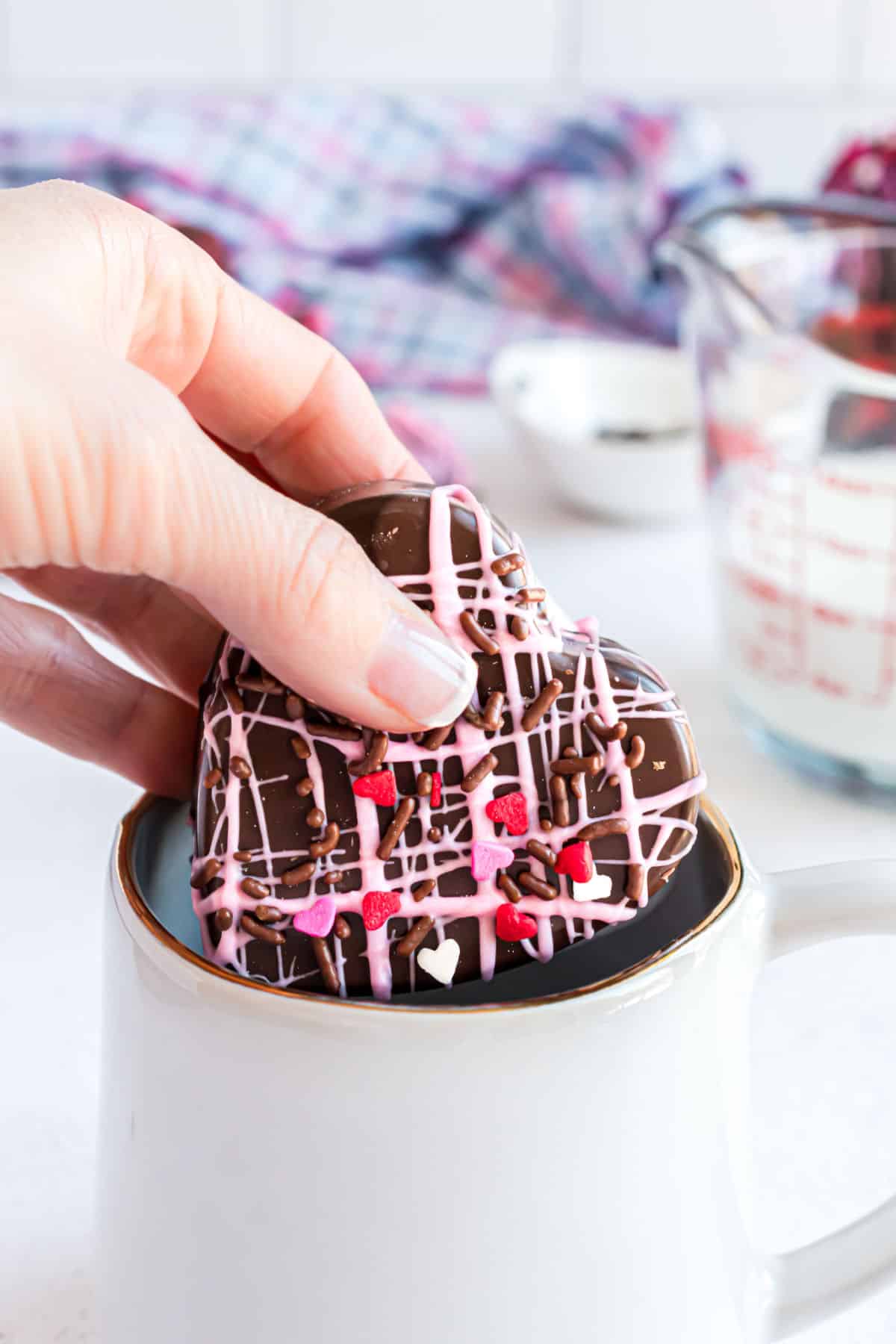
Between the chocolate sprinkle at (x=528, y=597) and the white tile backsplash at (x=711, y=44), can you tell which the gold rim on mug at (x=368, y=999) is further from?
the white tile backsplash at (x=711, y=44)

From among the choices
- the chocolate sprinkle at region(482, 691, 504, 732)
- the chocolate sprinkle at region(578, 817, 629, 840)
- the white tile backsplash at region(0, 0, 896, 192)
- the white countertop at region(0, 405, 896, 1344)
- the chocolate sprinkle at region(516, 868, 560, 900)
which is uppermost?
the white tile backsplash at region(0, 0, 896, 192)

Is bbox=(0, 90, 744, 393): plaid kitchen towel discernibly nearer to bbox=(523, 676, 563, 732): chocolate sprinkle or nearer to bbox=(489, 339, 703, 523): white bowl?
bbox=(489, 339, 703, 523): white bowl

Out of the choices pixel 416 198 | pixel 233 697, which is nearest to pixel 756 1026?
pixel 233 697

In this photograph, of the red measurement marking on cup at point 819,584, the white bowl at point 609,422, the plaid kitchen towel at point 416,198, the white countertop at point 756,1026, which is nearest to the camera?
the white countertop at point 756,1026

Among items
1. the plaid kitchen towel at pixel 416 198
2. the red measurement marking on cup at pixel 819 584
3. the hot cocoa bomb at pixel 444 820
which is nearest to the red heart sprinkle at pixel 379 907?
the hot cocoa bomb at pixel 444 820

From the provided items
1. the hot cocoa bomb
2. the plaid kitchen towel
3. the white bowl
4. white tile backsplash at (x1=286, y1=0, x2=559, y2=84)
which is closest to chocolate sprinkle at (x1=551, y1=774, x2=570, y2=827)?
the hot cocoa bomb

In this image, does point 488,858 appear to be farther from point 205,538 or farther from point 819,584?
point 819,584
